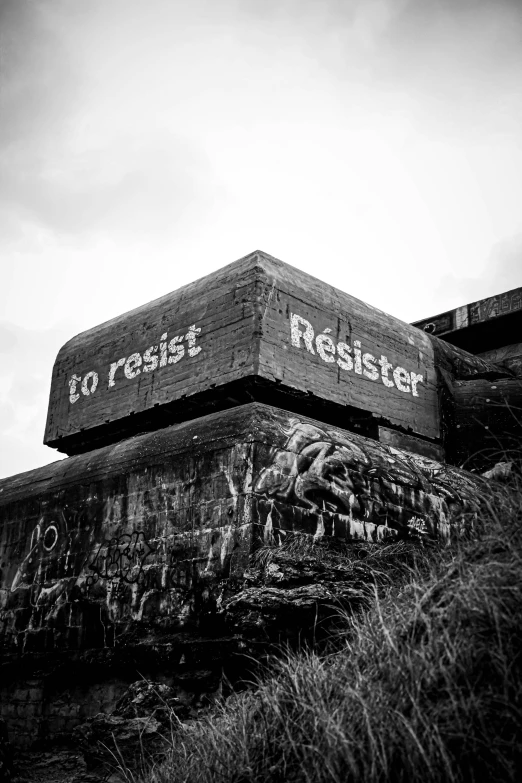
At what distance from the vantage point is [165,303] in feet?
30.6

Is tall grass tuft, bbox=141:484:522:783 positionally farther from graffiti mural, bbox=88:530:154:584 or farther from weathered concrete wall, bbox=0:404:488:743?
graffiti mural, bbox=88:530:154:584

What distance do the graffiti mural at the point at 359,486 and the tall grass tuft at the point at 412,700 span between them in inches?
104

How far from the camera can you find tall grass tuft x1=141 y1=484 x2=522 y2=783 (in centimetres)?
304

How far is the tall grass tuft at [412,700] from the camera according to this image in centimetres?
304

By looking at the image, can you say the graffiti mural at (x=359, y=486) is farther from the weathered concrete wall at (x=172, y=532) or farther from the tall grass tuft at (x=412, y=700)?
the tall grass tuft at (x=412, y=700)

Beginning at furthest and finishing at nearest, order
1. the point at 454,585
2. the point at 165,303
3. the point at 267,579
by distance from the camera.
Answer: the point at 165,303
the point at 267,579
the point at 454,585

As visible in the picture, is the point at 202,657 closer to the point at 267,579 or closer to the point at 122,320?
the point at 267,579

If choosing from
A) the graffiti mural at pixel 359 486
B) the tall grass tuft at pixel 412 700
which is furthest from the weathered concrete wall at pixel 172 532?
the tall grass tuft at pixel 412 700

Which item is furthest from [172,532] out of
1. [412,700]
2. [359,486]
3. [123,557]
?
[412,700]

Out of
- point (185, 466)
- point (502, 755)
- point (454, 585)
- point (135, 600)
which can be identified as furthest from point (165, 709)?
point (502, 755)

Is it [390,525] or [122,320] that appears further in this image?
[122,320]

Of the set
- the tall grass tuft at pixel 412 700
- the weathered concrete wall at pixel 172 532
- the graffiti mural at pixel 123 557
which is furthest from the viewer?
the graffiti mural at pixel 123 557

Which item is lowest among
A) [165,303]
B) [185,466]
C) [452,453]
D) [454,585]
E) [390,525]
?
[454,585]

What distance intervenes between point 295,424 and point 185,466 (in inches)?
45.2
